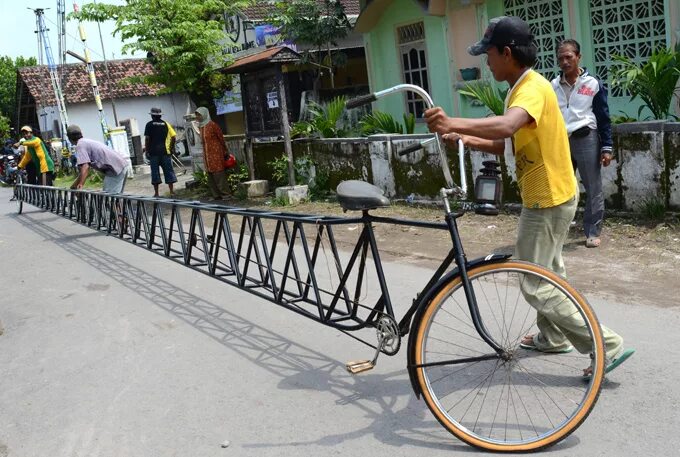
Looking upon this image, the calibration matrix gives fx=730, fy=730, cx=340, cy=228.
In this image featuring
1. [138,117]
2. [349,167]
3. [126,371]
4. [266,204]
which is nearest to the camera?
[126,371]

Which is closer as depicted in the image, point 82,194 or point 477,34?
point 82,194

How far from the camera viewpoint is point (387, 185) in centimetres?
1073

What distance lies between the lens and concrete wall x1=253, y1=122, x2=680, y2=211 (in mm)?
7207

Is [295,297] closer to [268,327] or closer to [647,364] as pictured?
[268,327]

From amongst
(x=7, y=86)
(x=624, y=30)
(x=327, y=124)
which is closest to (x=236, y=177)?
(x=327, y=124)

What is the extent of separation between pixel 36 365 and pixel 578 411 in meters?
3.83

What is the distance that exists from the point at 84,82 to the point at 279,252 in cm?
3212

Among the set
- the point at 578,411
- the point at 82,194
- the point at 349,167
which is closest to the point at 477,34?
the point at 349,167

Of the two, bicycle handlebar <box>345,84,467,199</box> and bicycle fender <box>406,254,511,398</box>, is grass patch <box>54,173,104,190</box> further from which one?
bicycle fender <box>406,254,511,398</box>

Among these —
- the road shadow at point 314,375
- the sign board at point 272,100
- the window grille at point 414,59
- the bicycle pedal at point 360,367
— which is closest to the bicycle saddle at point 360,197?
the bicycle pedal at point 360,367

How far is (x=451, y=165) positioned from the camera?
9.47 metres

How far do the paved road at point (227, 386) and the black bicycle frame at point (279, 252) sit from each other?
33 centimetres

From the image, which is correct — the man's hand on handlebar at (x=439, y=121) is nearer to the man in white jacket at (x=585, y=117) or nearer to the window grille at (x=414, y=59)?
the man in white jacket at (x=585, y=117)

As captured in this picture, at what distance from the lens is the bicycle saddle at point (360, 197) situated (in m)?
3.76
